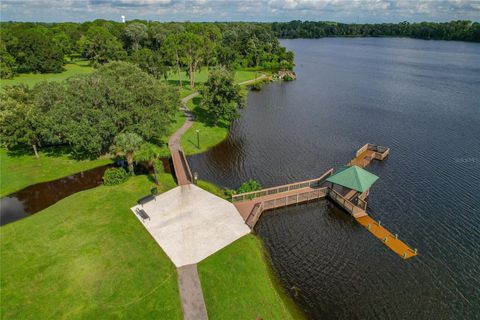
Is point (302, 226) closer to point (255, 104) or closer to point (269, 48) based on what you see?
point (255, 104)

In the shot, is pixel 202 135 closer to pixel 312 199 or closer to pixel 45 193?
pixel 312 199

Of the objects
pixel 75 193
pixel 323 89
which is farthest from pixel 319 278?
pixel 323 89

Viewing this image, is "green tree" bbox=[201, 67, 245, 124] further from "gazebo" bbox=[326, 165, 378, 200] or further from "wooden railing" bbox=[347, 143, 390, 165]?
"gazebo" bbox=[326, 165, 378, 200]

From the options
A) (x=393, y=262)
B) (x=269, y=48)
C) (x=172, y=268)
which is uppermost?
(x=269, y=48)

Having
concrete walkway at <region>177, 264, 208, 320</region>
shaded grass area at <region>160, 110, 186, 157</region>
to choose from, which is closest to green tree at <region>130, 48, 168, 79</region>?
shaded grass area at <region>160, 110, 186, 157</region>

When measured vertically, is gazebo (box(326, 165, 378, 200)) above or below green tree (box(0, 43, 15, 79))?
below

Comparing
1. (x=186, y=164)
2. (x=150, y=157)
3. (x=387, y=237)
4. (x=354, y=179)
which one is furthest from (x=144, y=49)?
(x=387, y=237)

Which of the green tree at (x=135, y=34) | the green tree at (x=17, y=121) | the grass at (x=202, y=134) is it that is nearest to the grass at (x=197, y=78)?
the grass at (x=202, y=134)
